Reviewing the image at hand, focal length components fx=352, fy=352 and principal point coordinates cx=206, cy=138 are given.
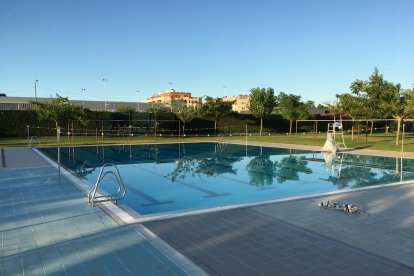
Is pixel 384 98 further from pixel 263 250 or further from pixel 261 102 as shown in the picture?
pixel 263 250

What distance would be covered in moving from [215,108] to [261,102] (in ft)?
14.6

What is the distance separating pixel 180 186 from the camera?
35.0ft

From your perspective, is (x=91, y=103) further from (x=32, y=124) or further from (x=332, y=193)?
(x=332, y=193)

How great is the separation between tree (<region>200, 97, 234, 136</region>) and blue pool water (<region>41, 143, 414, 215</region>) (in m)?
13.5

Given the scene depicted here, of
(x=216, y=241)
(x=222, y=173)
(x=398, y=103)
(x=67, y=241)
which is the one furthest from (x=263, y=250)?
(x=398, y=103)

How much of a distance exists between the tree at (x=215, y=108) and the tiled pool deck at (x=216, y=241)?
26249 mm

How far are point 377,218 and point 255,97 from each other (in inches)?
1117

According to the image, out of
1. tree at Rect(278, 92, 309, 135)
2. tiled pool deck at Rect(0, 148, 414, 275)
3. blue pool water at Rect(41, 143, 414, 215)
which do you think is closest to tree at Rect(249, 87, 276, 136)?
tree at Rect(278, 92, 309, 135)

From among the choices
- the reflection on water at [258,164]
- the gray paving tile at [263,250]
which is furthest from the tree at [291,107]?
the gray paving tile at [263,250]

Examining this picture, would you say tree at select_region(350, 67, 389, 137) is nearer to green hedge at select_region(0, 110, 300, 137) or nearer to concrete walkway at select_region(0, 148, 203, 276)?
green hedge at select_region(0, 110, 300, 137)

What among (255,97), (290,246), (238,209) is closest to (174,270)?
(290,246)

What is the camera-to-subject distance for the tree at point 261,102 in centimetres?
3381

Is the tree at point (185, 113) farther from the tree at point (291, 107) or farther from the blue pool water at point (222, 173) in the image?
the blue pool water at point (222, 173)

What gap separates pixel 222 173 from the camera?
43.0 feet
